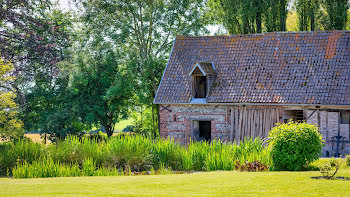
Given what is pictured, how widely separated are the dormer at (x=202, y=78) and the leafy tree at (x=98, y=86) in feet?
21.4

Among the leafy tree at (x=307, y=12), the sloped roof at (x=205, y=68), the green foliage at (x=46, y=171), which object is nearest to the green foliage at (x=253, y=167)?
the green foliage at (x=46, y=171)

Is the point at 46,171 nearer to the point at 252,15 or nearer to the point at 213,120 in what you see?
the point at 213,120

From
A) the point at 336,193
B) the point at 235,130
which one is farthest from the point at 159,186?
the point at 235,130

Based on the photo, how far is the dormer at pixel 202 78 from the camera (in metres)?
26.2

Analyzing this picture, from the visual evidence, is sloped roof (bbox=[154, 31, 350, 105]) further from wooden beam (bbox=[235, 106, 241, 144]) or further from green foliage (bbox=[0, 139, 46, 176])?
green foliage (bbox=[0, 139, 46, 176])

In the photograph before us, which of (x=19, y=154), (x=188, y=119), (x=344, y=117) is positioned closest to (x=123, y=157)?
(x=19, y=154)

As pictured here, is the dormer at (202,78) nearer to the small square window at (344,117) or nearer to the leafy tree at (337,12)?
the small square window at (344,117)

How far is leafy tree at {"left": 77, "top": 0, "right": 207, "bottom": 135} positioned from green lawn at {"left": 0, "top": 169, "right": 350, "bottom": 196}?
65.9 feet

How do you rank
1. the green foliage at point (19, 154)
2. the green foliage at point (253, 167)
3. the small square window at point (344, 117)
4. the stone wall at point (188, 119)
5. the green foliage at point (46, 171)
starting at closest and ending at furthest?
the green foliage at point (253, 167), the green foliage at point (46, 171), the green foliage at point (19, 154), the small square window at point (344, 117), the stone wall at point (188, 119)

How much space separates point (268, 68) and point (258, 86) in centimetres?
126

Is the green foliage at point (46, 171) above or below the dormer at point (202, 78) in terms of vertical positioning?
below

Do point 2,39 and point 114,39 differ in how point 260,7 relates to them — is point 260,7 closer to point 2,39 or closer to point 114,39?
point 114,39

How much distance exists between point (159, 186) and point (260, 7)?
23122mm

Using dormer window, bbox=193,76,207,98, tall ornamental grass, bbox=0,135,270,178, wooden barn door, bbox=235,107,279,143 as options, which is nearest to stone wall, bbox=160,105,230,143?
wooden barn door, bbox=235,107,279,143
